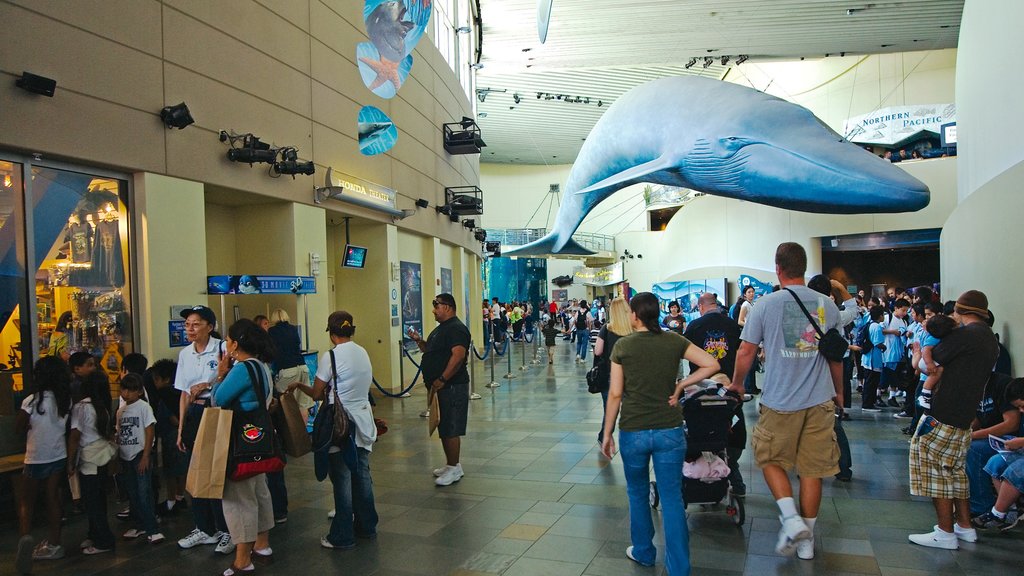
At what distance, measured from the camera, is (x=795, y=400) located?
394cm

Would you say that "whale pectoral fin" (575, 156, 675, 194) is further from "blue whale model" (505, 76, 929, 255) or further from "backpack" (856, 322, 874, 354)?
"backpack" (856, 322, 874, 354)

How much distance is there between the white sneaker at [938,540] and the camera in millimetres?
4066

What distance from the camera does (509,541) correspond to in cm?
453

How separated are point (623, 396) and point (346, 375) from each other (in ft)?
6.69

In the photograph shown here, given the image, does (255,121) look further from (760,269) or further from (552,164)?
(552,164)

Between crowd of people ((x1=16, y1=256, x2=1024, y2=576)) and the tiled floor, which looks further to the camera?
the tiled floor

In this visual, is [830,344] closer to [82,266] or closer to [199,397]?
[199,397]

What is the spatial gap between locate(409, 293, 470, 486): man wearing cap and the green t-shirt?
2.49m

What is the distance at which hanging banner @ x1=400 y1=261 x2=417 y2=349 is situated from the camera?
1358cm

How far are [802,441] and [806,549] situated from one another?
2.16 feet

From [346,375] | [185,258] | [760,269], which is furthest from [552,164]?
[346,375]

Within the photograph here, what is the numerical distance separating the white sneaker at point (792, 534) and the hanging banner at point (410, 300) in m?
9.83

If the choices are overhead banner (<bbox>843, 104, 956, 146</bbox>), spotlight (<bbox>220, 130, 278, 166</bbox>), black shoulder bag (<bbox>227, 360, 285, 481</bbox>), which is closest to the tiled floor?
black shoulder bag (<bbox>227, 360, 285, 481</bbox>)

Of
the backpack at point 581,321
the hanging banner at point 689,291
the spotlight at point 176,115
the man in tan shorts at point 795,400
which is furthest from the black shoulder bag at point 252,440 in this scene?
the hanging banner at point 689,291
